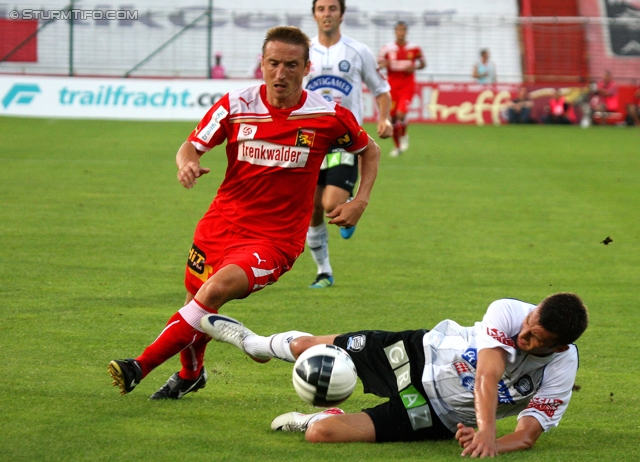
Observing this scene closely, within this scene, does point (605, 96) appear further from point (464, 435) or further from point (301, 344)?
point (464, 435)

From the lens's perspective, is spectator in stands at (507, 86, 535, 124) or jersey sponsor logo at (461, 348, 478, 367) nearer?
jersey sponsor logo at (461, 348, 478, 367)

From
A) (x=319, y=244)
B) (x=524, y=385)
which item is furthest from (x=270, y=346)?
(x=319, y=244)

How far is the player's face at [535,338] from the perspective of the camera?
4.12 m

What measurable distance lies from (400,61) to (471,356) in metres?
16.2

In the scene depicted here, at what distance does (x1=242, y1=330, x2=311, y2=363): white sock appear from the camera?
4582 mm

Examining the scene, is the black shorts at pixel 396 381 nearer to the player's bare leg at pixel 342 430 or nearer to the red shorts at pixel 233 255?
the player's bare leg at pixel 342 430

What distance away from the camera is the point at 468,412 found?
455 centimetres

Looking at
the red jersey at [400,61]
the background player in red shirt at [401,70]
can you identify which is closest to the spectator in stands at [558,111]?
the background player in red shirt at [401,70]

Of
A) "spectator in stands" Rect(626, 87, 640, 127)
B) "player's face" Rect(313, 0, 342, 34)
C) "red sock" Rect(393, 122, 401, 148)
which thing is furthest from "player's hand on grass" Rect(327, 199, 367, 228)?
"spectator in stands" Rect(626, 87, 640, 127)

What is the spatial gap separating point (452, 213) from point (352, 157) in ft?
13.5

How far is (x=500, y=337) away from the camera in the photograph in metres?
4.26

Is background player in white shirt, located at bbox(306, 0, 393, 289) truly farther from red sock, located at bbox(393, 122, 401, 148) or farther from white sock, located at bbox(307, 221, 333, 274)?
red sock, located at bbox(393, 122, 401, 148)

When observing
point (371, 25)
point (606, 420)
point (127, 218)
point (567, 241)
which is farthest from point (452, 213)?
point (371, 25)

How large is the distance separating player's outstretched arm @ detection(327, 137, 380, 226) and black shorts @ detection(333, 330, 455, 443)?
0.63 m
